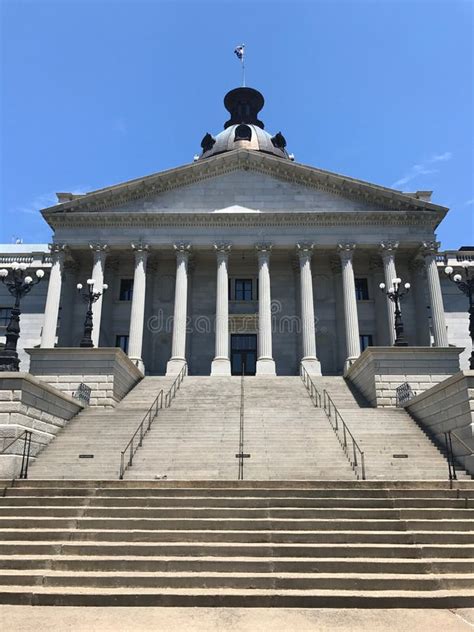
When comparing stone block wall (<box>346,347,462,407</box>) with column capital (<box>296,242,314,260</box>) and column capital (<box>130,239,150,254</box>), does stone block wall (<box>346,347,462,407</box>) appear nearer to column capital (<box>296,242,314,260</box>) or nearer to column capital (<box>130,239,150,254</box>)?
column capital (<box>296,242,314,260</box>)

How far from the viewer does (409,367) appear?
78.7 ft

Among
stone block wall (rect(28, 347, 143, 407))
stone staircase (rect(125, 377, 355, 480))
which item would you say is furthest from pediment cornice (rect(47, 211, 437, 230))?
stone staircase (rect(125, 377, 355, 480))

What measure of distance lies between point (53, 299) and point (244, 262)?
14.3 m

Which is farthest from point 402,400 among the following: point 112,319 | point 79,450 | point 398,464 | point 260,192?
point 112,319

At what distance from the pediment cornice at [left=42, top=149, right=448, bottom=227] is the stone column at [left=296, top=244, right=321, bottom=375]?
→ 5344mm

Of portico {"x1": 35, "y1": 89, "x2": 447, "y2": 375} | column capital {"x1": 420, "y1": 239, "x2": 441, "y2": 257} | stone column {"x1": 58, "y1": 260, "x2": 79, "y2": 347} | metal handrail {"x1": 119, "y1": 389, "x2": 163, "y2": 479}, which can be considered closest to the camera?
metal handrail {"x1": 119, "y1": 389, "x2": 163, "y2": 479}

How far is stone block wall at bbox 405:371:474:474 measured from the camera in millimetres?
15172

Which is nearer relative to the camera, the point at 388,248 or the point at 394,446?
the point at 394,446

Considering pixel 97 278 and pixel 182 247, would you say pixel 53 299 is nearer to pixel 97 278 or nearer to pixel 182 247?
pixel 97 278

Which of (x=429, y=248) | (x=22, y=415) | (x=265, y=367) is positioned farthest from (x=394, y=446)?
(x=429, y=248)

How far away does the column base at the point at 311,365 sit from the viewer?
32.5 meters

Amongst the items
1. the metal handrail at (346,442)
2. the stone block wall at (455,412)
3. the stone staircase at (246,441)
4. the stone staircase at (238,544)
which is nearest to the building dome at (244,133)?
the stone staircase at (246,441)

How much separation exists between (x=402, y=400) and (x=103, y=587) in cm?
1789

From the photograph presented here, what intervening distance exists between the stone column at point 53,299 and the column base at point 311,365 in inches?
658
